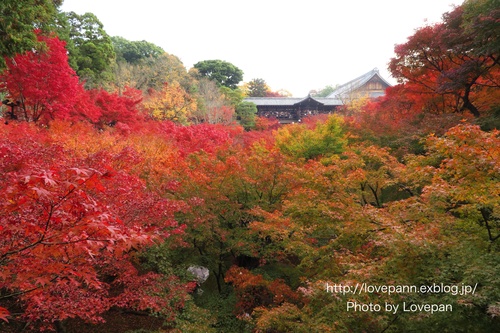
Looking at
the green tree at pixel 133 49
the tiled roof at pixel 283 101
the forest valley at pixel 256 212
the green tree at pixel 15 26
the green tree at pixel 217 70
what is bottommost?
the forest valley at pixel 256 212

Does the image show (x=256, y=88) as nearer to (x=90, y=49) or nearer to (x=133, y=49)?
(x=133, y=49)

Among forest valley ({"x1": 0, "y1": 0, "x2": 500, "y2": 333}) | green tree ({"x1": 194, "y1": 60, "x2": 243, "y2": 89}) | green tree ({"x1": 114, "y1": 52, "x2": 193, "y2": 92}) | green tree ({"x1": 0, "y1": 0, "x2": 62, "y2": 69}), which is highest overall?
green tree ({"x1": 194, "y1": 60, "x2": 243, "y2": 89})

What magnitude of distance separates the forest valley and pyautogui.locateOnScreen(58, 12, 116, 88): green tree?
155 centimetres

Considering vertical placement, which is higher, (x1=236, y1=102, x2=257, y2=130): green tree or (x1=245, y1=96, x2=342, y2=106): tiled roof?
(x1=245, y1=96, x2=342, y2=106): tiled roof

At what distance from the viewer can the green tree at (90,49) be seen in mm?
22250

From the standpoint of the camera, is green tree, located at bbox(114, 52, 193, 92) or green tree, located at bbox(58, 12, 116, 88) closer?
green tree, located at bbox(58, 12, 116, 88)

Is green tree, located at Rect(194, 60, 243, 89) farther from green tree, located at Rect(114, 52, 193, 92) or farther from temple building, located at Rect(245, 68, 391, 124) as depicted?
green tree, located at Rect(114, 52, 193, 92)

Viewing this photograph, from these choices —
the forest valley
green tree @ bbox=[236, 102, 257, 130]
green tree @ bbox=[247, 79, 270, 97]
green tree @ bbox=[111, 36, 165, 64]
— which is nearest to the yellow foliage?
the forest valley

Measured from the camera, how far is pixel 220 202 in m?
9.88

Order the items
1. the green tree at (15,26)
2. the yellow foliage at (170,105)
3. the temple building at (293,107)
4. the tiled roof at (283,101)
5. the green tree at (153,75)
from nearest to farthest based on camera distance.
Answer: the green tree at (15,26)
the yellow foliage at (170,105)
the green tree at (153,75)
the temple building at (293,107)
the tiled roof at (283,101)

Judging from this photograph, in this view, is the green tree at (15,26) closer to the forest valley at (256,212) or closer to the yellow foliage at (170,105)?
the forest valley at (256,212)

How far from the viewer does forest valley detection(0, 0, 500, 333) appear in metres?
4.35

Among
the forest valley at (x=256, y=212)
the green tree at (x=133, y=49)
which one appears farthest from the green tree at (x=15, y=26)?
the green tree at (x=133, y=49)

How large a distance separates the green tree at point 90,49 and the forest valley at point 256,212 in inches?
61.1
